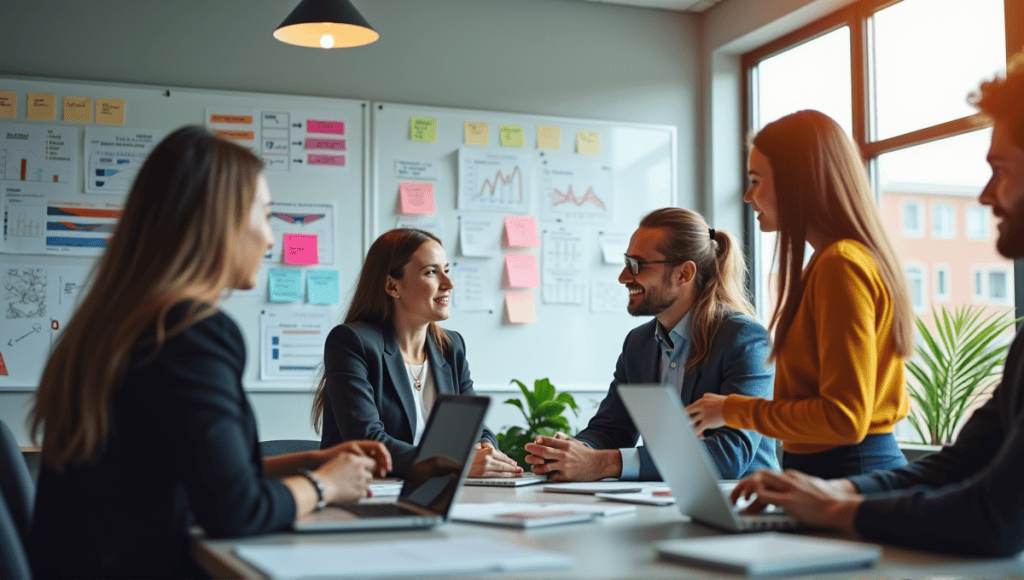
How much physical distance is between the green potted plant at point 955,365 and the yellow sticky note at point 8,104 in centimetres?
343

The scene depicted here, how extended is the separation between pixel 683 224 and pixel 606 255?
1733 millimetres

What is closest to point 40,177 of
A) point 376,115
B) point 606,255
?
point 376,115

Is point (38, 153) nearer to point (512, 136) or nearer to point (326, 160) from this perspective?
point (326, 160)

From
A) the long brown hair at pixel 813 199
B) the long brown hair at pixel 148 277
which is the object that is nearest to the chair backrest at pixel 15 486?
the long brown hair at pixel 148 277

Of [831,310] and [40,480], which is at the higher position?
[831,310]

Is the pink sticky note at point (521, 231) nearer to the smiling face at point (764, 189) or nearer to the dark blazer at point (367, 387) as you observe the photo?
the dark blazer at point (367, 387)

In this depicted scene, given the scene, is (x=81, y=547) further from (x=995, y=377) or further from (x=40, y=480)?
(x=995, y=377)

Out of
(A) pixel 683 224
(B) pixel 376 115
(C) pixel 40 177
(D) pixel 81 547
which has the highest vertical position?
(B) pixel 376 115

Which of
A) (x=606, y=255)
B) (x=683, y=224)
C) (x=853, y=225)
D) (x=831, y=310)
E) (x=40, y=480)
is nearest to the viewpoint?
(x=40, y=480)

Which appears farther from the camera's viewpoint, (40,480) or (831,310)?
(831,310)

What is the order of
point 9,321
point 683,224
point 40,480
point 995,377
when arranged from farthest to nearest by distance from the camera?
point 9,321
point 995,377
point 683,224
point 40,480

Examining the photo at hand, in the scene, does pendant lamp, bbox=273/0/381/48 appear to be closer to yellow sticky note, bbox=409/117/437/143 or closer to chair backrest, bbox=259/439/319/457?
yellow sticky note, bbox=409/117/437/143

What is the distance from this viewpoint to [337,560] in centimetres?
105

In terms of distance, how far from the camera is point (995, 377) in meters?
3.23
